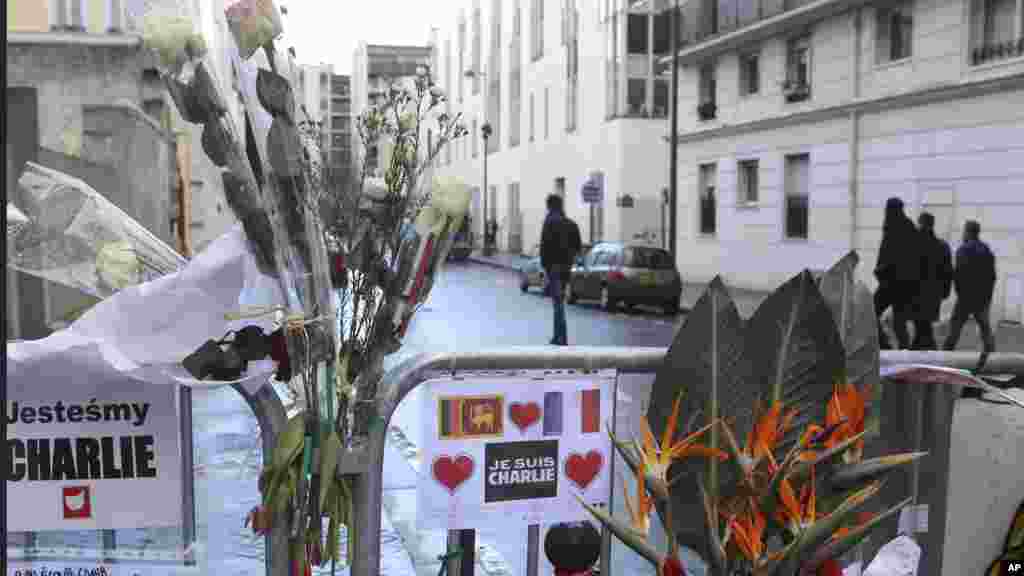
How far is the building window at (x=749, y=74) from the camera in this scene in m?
26.3

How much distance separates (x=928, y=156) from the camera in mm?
19750

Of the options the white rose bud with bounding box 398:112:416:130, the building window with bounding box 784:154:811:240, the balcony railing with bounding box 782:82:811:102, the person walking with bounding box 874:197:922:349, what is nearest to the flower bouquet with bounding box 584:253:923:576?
the white rose bud with bounding box 398:112:416:130

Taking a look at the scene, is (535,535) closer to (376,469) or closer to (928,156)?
(376,469)

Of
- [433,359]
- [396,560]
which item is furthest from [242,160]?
[396,560]

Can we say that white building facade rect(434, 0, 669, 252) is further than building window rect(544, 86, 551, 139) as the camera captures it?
No

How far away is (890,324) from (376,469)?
1163cm

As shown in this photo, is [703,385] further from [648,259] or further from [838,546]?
[648,259]

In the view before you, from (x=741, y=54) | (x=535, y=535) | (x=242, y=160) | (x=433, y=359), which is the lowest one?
(x=535, y=535)

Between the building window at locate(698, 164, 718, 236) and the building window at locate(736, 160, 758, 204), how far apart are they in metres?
1.31

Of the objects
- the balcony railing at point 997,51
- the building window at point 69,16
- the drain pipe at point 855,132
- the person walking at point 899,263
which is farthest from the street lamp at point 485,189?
the person walking at point 899,263

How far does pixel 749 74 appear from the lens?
87.7 feet

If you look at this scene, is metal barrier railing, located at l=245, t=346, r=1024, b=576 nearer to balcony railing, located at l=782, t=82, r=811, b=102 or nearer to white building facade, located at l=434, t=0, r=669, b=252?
balcony railing, located at l=782, t=82, r=811, b=102

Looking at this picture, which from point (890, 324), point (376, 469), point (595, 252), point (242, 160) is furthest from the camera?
point (595, 252)

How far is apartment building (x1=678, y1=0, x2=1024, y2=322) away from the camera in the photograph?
17891 mm
